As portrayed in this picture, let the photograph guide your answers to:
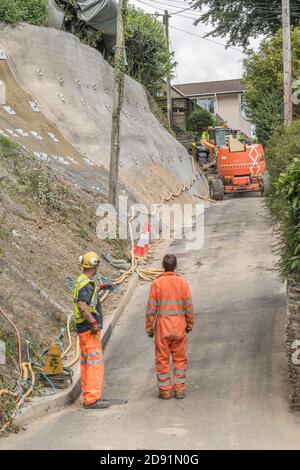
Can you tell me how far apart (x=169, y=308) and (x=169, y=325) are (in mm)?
206

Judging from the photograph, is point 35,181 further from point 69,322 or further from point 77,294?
point 77,294

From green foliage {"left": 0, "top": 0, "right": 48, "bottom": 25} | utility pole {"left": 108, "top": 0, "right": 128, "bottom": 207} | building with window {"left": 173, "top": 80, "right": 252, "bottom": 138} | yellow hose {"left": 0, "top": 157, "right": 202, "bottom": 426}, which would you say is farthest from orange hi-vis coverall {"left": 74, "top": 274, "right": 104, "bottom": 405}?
building with window {"left": 173, "top": 80, "right": 252, "bottom": 138}

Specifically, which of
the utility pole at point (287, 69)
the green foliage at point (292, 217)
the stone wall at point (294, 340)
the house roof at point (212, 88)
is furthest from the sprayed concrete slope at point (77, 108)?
the house roof at point (212, 88)

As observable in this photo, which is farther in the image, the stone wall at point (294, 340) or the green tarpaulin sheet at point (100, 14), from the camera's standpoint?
the green tarpaulin sheet at point (100, 14)

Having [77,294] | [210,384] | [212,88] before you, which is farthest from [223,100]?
[77,294]

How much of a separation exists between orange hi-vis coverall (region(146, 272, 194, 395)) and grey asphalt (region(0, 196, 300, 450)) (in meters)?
0.30

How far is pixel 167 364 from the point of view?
365 inches

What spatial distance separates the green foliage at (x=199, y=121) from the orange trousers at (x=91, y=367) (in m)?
42.0

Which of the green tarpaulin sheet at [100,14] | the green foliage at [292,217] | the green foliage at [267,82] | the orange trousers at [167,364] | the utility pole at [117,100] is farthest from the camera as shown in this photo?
the green foliage at [267,82]

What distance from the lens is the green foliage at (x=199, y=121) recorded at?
50188mm

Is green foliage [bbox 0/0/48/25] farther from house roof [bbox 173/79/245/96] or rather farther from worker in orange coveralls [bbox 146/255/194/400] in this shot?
house roof [bbox 173/79/245/96]

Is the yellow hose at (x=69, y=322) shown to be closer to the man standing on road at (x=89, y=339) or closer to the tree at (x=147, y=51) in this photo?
the man standing on road at (x=89, y=339)

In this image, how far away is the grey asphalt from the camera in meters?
7.57

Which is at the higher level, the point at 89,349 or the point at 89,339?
the point at 89,339
